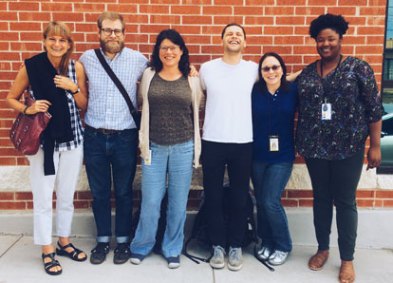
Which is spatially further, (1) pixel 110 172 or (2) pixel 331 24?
(1) pixel 110 172

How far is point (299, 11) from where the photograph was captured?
4.14 m

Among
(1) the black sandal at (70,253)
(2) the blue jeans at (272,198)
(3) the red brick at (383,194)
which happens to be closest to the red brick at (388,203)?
(3) the red brick at (383,194)

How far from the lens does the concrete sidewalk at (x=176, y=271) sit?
11.8 feet

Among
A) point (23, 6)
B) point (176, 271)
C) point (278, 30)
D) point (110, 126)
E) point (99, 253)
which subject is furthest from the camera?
point (278, 30)

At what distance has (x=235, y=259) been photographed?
380 centimetres

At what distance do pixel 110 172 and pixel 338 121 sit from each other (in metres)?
1.98

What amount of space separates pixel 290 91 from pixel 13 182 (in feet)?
9.20

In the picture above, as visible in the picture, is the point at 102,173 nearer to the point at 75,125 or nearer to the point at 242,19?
the point at 75,125

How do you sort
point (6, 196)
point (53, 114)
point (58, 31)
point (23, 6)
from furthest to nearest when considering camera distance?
1. point (6, 196)
2. point (23, 6)
3. point (53, 114)
4. point (58, 31)

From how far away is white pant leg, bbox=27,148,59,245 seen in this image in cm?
352

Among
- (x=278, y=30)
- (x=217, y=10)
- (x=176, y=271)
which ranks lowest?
(x=176, y=271)

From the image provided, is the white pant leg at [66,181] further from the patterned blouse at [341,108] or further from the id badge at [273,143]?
the patterned blouse at [341,108]

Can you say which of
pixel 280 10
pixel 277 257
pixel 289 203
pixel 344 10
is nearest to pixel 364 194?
pixel 289 203

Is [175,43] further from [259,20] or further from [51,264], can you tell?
[51,264]
